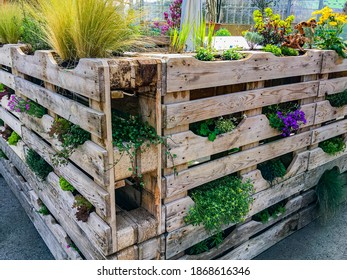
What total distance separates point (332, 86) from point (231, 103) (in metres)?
1.42

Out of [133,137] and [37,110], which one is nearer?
[133,137]

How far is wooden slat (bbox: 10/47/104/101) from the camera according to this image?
1.85 meters

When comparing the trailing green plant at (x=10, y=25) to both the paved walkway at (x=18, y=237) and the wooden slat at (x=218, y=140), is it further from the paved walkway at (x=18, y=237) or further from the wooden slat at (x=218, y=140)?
the wooden slat at (x=218, y=140)

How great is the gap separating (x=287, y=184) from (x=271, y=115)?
75 cm

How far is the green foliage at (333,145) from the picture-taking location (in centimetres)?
350

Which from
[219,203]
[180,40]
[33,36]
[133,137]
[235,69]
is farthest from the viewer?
[33,36]

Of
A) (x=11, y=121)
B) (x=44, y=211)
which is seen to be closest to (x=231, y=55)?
(x=44, y=211)

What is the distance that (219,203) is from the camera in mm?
2498

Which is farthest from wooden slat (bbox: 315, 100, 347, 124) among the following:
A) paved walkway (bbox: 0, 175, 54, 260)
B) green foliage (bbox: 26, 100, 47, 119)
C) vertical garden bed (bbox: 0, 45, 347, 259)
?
paved walkway (bbox: 0, 175, 54, 260)

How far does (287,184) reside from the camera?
3.18m

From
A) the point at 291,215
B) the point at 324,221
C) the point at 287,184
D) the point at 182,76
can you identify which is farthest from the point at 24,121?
the point at 324,221

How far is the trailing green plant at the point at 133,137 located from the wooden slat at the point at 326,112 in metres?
1.79

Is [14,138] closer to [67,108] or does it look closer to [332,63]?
[67,108]

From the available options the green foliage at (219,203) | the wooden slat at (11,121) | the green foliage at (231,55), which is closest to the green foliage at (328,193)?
the green foliage at (219,203)
